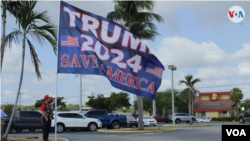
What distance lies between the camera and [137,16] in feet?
72.0

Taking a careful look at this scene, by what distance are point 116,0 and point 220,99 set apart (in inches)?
1910

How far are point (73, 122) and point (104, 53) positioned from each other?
1241 cm

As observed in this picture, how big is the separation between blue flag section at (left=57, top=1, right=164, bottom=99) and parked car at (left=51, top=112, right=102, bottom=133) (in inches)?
455

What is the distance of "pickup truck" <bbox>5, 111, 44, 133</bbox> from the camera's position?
21605 millimetres

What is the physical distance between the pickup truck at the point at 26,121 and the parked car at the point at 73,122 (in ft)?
6.08

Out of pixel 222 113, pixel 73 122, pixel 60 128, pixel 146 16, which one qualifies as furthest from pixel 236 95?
pixel 60 128

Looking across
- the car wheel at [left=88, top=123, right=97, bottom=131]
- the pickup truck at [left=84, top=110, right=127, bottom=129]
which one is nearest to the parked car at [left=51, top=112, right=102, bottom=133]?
the car wheel at [left=88, top=123, right=97, bottom=131]

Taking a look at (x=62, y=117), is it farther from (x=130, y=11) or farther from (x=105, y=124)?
(x=130, y=11)

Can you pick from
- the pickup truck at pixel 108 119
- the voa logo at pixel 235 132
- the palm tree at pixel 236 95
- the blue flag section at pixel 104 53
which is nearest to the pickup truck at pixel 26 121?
the pickup truck at pixel 108 119

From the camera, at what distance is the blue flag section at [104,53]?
1010 centimetres

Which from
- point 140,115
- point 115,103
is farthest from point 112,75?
point 115,103

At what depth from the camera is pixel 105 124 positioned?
26.1 meters

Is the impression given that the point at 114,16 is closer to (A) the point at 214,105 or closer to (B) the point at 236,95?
(A) the point at 214,105

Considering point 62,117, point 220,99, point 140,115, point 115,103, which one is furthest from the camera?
point 220,99
